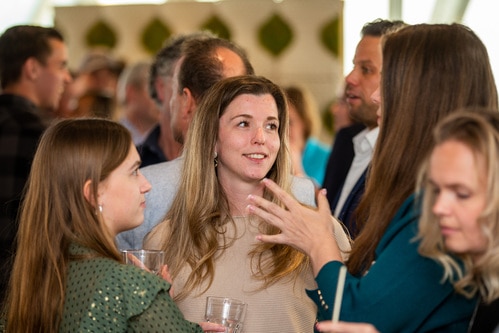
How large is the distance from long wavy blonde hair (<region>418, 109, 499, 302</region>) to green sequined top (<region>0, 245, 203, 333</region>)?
79 centimetres

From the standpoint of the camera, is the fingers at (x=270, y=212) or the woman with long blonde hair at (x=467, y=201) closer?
the woman with long blonde hair at (x=467, y=201)

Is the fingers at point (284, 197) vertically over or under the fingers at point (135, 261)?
over

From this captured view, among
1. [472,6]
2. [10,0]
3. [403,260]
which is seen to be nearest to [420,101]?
[403,260]

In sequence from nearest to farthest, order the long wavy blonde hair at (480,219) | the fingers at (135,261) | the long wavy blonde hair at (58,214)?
the long wavy blonde hair at (480,219) < the long wavy blonde hair at (58,214) < the fingers at (135,261)

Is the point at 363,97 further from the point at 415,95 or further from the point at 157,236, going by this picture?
the point at 415,95

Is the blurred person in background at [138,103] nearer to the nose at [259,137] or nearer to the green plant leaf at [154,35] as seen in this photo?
the green plant leaf at [154,35]

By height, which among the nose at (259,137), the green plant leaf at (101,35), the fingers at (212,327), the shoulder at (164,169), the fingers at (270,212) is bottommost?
the fingers at (212,327)

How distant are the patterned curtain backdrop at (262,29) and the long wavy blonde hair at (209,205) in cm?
367

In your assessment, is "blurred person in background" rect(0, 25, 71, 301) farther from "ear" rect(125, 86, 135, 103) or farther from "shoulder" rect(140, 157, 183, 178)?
"ear" rect(125, 86, 135, 103)

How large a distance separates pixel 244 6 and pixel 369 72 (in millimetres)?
3346

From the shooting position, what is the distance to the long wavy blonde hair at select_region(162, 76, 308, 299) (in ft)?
9.98

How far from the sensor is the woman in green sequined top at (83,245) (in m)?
2.55

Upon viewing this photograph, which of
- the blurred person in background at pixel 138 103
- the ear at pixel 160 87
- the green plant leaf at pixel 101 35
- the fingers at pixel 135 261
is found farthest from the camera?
the green plant leaf at pixel 101 35

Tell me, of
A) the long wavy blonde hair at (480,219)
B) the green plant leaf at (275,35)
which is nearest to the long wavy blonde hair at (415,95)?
the long wavy blonde hair at (480,219)
